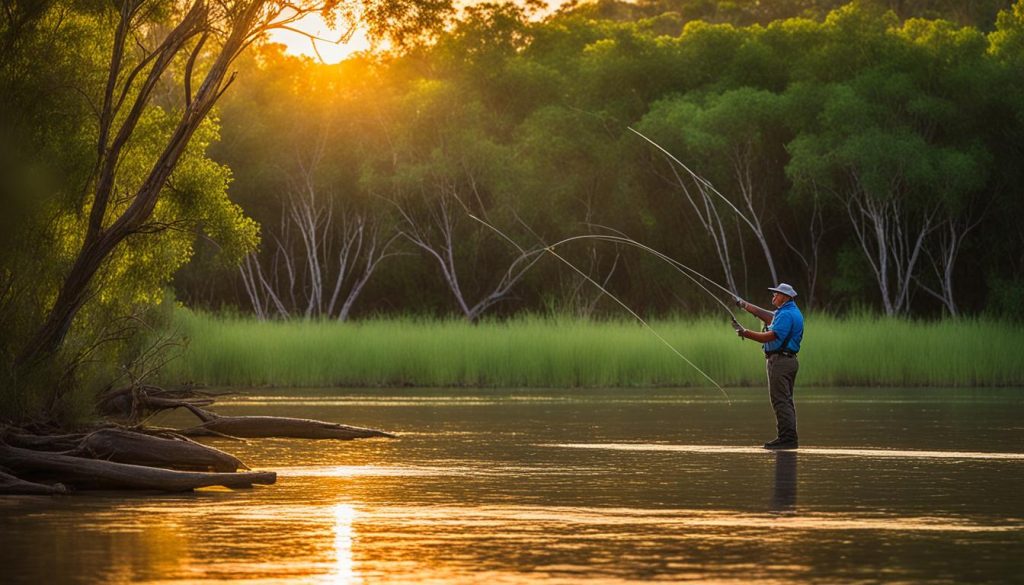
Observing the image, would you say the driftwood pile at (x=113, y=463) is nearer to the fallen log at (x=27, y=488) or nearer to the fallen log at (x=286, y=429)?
the fallen log at (x=27, y=488)

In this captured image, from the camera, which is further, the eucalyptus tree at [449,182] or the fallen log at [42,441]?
the eucalyptus tree at [449,182]

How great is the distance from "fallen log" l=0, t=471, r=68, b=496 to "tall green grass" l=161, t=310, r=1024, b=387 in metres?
23.8

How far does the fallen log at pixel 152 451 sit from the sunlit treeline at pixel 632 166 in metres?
29.9

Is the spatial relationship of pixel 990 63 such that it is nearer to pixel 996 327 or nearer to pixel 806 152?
pixel 806 152

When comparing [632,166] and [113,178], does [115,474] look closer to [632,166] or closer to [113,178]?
[113,178]

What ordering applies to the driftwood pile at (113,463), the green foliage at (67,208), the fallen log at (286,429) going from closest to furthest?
the driftwood pile at (113,463)
the green foliage at (67,208)
the fallen log at (286,429)

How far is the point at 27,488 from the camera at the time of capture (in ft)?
53.4

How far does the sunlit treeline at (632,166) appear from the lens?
165 feet

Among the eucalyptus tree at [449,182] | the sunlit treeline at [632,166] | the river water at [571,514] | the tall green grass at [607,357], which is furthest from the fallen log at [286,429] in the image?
the eucalyptus tree at [449,182]

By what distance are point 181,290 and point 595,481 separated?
45.1 metres

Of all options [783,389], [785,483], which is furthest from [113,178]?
[785,483]

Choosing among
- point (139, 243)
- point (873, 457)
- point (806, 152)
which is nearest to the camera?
point (873, 457)

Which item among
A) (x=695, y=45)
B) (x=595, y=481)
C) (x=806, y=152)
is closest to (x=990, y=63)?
(x=806, y=152)

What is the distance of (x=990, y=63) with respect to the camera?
5184 centimetres
